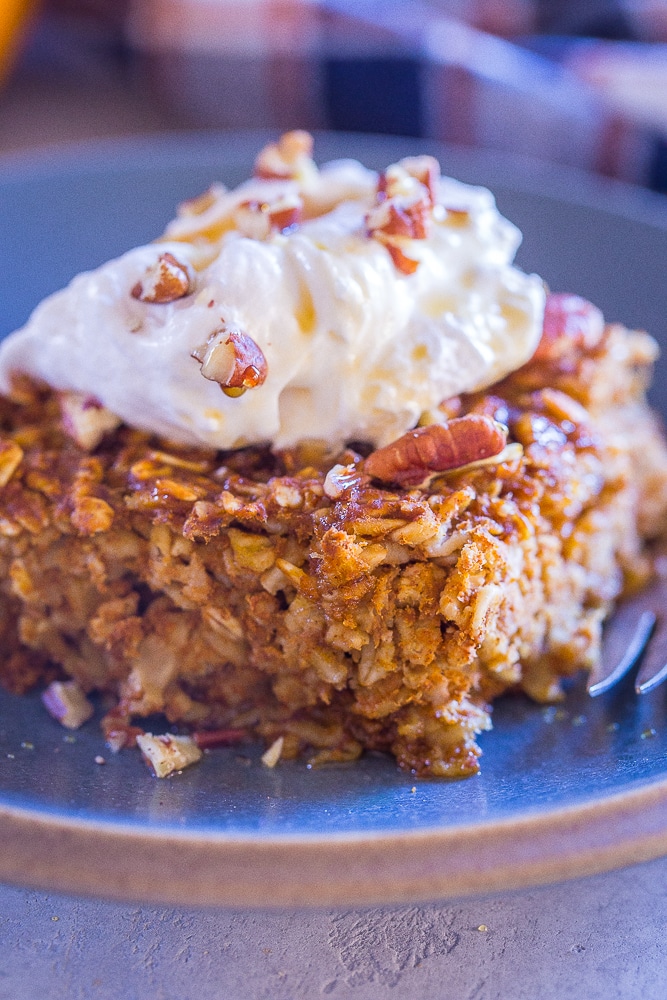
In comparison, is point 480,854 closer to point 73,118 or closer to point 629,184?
point 629,184

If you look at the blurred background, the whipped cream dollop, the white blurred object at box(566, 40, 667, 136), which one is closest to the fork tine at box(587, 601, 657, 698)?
the whipped cream dollop

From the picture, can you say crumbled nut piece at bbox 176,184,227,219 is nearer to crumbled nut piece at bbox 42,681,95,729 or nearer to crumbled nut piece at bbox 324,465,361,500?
crumbled nut piece at bbox 324,465,361,500

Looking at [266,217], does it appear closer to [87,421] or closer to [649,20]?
[87,421]

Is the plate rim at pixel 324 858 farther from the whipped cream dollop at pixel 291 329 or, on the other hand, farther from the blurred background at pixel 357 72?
the blurred background at pixel 357 72

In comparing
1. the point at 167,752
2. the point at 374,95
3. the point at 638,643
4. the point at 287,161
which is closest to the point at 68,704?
the point at 167,752

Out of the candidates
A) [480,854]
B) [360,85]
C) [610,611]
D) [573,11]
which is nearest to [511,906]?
[480,854]

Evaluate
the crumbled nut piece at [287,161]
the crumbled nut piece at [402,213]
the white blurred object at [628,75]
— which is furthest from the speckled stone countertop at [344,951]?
the white blurred object at [628,75]
